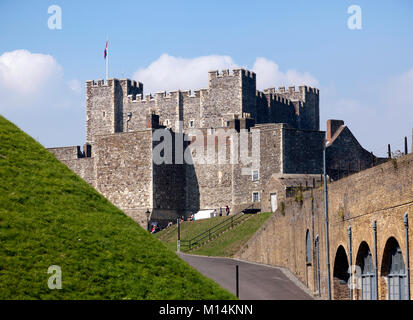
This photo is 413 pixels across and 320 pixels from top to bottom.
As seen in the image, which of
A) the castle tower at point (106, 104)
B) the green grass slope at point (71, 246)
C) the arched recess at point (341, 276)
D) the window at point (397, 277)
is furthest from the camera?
the castle tower at point (106, 104)

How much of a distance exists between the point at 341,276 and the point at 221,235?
72.6ft

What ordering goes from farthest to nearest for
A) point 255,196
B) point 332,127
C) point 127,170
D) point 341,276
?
point 127,170
point 332,127
point 255,196
point 341,276

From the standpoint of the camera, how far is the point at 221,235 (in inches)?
2475

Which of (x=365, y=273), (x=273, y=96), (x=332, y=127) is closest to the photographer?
(x=365, y=273)

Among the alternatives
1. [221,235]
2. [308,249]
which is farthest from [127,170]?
[308,249]

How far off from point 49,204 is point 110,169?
166ft

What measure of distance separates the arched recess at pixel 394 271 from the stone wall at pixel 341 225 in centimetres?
7

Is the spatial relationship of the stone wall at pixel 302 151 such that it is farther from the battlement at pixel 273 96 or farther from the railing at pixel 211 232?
the battlement at pixel 273 96

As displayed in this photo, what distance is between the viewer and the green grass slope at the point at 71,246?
1021 inches

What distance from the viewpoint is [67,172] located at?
3388 centimetres

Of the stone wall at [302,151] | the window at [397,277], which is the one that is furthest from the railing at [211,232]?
the window at [397,277]

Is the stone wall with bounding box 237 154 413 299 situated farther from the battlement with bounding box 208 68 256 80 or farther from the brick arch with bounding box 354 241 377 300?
the battlement with bounding box 208 68 256 80

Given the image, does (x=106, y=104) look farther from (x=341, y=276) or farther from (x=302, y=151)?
(x=341, y=276)

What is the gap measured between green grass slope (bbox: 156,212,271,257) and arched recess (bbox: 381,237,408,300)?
73.3ft
